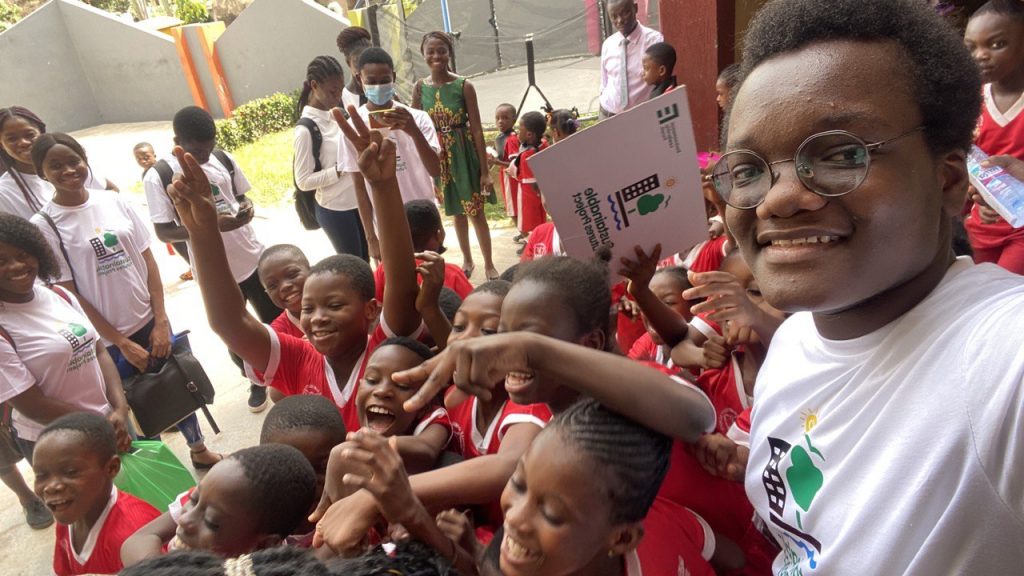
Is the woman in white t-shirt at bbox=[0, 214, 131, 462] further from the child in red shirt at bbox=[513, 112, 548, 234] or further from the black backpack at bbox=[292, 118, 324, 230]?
the child in red shirt at bbox=[513, 112, 548, 234]

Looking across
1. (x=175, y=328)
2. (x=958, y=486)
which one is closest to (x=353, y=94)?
(x=175, y=328)

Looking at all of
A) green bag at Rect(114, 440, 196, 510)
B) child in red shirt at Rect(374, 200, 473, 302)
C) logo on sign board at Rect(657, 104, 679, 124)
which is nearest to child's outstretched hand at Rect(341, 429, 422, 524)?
logo on sign board at Rect(657, 104, 679, 124)

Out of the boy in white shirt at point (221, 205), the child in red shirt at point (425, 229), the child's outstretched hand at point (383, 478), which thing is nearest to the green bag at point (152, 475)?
the boy in white shirt at point (221, 205)

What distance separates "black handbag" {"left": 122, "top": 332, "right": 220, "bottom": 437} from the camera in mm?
3070

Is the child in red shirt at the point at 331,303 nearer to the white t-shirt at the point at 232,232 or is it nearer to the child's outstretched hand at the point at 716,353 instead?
the child's outstretched hand at the point at 716,353

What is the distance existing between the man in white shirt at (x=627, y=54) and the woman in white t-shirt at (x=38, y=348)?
164 inches

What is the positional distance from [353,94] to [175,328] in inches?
119

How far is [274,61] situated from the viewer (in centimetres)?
1552

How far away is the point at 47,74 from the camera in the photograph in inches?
631

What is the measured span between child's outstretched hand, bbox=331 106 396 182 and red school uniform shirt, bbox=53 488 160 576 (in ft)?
4.65

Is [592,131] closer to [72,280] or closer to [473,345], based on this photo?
[473,345]

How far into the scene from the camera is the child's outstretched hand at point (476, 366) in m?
1.12

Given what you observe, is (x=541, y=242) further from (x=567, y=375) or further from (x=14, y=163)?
(x=14, y=163)

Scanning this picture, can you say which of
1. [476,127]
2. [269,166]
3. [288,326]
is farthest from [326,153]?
[269,166]
